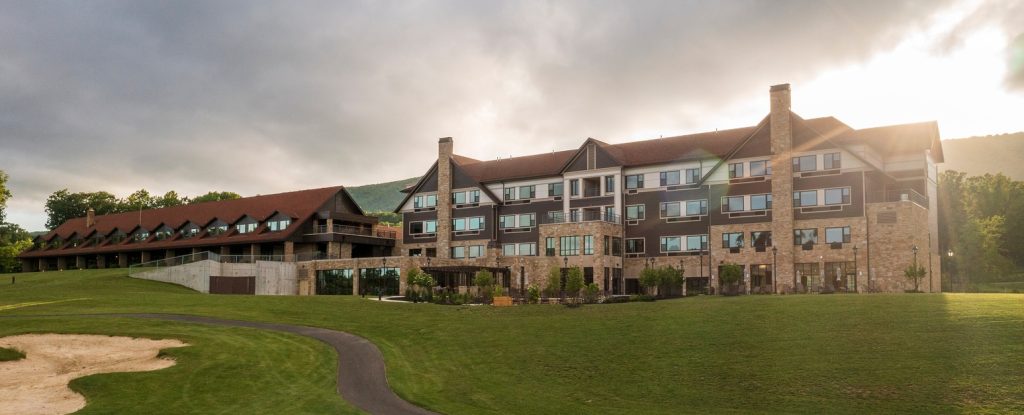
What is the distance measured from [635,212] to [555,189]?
8784 millimetres

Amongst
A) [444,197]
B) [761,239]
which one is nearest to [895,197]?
[761,239]

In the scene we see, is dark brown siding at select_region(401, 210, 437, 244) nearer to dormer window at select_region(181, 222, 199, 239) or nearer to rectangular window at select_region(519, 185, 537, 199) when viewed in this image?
rectangular window at select_region(519, 185, 537, 199)

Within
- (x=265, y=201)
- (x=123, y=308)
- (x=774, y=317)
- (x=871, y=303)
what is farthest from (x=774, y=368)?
(x=265, y=201)

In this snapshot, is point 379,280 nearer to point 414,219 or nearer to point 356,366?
point 414,219

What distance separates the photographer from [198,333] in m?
38.9

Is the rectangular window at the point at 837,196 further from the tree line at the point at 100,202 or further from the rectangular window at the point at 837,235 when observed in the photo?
the tree line at the point at 100,202

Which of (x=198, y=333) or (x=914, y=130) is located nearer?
(x=198, y=333)

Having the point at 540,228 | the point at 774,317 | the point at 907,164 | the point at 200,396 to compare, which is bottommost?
the point at 200,396

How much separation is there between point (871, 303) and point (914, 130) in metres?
31.0

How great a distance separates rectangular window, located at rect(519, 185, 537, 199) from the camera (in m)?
75.6

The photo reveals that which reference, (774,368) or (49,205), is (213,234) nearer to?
(49,205)

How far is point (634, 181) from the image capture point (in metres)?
70.1

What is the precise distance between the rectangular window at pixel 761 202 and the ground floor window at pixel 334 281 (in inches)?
1520

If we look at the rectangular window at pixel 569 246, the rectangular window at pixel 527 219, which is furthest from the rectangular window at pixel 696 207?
the rectangular window at pixel 527 219
